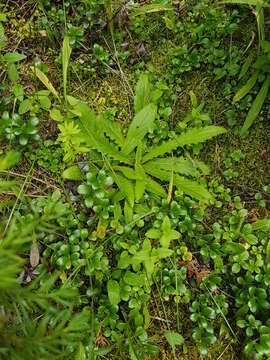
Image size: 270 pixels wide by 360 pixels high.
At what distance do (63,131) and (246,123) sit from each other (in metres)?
1.12

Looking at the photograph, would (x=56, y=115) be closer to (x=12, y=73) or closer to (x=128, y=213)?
(x=12, y=73)

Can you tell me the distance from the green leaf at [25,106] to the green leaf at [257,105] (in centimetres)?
131

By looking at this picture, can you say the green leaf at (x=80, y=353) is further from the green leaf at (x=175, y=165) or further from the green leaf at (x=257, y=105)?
the green leaf at (x=257, y=105)

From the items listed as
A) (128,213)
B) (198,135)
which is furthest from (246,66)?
(128,213)

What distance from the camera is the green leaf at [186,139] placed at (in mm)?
2393

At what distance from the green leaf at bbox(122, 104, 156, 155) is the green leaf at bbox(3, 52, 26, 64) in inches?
31.3

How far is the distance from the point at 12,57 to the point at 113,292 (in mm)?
1518

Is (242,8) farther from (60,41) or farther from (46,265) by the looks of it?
(46,265)

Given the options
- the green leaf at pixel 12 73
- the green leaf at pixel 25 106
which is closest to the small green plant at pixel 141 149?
the green leaf at pixel 25 106

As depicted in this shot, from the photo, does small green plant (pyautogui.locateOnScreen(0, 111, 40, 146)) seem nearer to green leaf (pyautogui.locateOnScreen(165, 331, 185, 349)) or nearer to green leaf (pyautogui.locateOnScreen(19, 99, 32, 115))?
green leaf (pyautogui.locateOnScreen(19, 99, 32, 115))

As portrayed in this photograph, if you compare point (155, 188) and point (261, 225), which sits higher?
point (155, 188)

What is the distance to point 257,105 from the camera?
8.18 feet

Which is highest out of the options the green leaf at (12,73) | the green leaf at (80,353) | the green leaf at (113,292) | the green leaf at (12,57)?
the green leaf at (12,57)

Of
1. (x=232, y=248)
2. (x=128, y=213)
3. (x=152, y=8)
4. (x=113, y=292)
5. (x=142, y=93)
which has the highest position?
(x=152, y=8)
